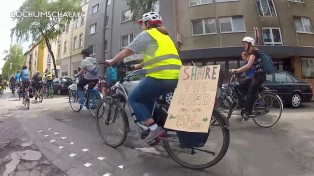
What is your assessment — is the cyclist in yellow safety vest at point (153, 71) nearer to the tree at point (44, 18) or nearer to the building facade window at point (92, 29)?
the tree at point (44, 18)

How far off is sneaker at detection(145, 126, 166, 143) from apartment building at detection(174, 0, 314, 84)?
18.5 metres

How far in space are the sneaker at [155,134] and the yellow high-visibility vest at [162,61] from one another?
2.19 feet

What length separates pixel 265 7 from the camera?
76.1 ft

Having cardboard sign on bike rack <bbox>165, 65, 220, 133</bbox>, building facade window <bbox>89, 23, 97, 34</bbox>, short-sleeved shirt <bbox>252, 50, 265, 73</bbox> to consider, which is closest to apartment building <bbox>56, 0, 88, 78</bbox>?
building facade window <bbox>89, 23, 97, 34</bbox>

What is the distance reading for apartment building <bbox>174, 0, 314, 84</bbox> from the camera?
73.3ft

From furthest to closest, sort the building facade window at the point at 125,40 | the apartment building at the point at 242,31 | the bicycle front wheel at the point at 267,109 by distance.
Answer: the building facade window at the point at 125,40 → the apartment building at the point at 242,31 → the bicycle front wheel at the point at 267,109

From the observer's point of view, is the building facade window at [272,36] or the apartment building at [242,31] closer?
the apartment building at [242,31]

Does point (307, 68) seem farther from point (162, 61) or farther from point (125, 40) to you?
point (162, 61)

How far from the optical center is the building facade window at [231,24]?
22.8 metres

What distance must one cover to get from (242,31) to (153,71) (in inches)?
787

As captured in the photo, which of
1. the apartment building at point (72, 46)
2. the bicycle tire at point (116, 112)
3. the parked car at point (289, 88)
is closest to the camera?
the bicycle tire at point (116, 112)

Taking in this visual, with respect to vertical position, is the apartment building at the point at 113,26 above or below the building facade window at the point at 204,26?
above

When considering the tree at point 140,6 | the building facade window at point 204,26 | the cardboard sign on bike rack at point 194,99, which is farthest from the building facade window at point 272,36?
the cardboard sign on bike rack at point 194,99

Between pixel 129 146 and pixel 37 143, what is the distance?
158cm
